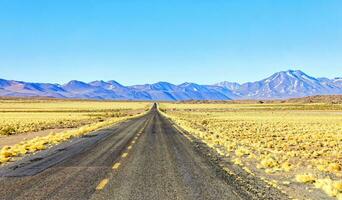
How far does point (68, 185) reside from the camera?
11.5 metres

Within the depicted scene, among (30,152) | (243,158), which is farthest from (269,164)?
(30,152)

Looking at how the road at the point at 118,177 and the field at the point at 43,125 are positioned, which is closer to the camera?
the road at the point at 118,177

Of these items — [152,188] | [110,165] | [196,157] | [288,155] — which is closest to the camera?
[152,188]

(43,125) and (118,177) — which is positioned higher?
(118,177)

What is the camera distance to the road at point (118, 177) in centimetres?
1039

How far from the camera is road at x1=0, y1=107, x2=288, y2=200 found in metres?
10.4

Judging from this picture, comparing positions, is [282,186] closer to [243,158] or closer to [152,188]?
[152,188]

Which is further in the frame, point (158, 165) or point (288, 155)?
point (288, 155)

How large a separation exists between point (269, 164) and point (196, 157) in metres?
3.30

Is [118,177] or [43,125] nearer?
[118,177]

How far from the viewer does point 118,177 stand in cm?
1279

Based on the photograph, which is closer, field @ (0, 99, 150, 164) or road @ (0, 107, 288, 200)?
road @ (0, 107, 288, 200)

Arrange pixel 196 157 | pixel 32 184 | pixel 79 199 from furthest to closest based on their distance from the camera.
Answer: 1. pixel 196 157
2. pixel 32 184
3. pixel 79 199

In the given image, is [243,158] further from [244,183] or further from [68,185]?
[68,185]
